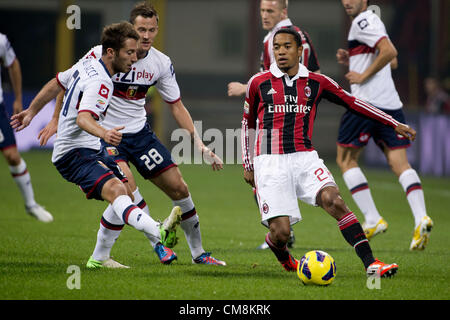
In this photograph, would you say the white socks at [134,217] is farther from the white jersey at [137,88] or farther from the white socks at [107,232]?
the white jersey at [137,88]

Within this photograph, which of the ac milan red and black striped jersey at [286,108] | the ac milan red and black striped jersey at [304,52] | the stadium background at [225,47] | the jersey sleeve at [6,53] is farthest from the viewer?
the stadium background at [225,47]

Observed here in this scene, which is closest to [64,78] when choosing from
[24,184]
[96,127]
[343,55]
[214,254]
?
[96,127]

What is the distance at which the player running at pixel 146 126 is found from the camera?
6.95m

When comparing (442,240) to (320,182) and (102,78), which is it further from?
(102,78)

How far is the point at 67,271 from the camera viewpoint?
20.9 ft

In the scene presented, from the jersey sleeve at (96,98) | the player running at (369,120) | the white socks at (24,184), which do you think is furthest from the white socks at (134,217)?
the white socks at (24,184)

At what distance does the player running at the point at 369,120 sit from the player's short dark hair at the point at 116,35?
3.15 meters

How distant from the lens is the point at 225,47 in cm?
3534

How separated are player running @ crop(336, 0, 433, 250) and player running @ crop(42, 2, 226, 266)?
7.81ft

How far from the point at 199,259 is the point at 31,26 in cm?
2325

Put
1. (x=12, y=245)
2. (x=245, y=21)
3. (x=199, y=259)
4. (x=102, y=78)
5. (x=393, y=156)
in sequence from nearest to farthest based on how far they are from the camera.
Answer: (x=102, y=78), (x=199, y=259), (x=12, y=245), (x=393, y=156), (x=245, y=21)

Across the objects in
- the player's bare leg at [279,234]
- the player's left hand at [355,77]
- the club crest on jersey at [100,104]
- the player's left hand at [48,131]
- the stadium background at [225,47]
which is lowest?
the stadium background at [225,47]

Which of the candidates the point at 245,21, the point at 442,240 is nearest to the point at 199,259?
the point at 442,240

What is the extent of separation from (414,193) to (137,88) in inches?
129
